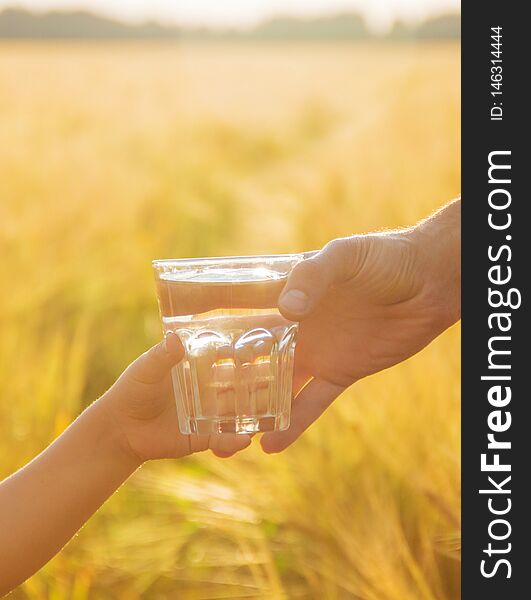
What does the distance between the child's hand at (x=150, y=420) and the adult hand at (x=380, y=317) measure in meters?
0.09

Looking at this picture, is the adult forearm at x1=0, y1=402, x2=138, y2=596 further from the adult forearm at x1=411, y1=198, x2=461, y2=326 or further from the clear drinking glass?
the adult forearm at x1=411, y1=198, x2=461, y2=326

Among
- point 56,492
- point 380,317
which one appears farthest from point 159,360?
point 380,317

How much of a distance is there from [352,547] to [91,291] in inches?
68.9

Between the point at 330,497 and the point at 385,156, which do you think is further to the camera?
the point at 385,156

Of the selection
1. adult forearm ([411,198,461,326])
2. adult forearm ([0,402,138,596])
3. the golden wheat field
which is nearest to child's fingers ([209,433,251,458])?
adult forearm ([0,402,138,596])

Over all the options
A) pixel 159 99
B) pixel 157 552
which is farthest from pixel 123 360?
pixel 159 99

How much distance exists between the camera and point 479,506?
1128mm

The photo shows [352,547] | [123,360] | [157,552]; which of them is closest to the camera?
[352,547]

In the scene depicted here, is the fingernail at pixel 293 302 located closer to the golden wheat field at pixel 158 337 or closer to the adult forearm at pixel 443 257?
the adult forearm at pixel 443 257

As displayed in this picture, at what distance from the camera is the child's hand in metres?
1.01

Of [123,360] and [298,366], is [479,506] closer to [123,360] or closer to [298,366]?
[298,366]

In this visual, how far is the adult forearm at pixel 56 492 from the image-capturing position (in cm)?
103

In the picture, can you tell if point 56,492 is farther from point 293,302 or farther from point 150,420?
point 293,302

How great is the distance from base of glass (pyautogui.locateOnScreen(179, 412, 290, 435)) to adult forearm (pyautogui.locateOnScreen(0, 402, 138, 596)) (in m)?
0.18
